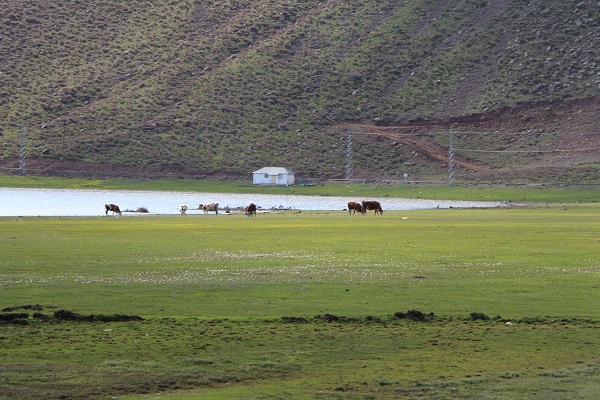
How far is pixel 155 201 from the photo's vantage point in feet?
263

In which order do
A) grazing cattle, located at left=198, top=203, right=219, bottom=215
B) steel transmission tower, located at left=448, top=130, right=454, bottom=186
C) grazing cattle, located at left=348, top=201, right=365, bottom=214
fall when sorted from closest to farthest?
grazing cattle, located at left=348, top=201, right=365, bottom=214, grazing cattle, located at left=198, top=203, right=219, bottom=215, steel transmission tower, located at left=448, top=130, right=454, bottom=186

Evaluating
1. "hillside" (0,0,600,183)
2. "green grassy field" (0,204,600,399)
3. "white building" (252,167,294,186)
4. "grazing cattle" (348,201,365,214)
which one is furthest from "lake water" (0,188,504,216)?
"green grassy field" (0,204,600,399)

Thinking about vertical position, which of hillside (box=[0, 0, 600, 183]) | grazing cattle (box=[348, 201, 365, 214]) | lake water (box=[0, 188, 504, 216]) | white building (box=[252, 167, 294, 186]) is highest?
hillside (box=[0, 0, 600, 183])

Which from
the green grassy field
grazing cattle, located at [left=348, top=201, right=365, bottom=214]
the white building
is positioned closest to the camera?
the green grassy field

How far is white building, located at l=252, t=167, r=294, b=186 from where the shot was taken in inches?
3856

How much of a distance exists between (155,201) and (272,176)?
65.2 ft

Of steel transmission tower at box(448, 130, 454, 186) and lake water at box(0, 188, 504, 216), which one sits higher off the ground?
steel transmission tower at box(448, 130, 454, 186)

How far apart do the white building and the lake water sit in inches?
286

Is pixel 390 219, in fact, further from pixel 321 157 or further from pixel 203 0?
pixel 203 0

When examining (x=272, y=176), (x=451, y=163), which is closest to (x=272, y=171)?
(x=272, y=176)

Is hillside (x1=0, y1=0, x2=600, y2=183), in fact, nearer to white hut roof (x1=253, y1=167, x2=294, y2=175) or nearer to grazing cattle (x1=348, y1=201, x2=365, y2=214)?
white hut roof (x1=253, y1=167, x2=294, y2=175)

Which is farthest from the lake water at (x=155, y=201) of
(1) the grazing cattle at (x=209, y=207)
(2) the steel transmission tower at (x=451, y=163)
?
(2) the steel transmission tower at (x=451, y=163)

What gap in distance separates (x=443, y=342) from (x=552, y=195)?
6557 cm

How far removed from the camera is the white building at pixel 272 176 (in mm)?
97938
